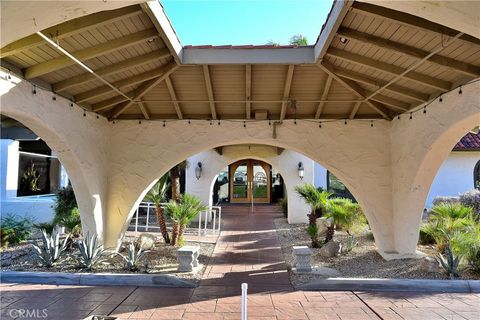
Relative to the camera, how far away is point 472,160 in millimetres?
15070

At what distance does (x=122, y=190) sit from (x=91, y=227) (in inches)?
45.0

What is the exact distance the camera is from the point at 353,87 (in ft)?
23.2

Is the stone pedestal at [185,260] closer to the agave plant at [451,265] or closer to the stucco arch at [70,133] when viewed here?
the stucco arch at [70,133]

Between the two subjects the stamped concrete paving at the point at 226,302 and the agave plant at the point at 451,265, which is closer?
the stamped concrete paving at the point at 226,302

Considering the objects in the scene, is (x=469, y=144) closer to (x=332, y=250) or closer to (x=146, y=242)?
(x=332, y=250)

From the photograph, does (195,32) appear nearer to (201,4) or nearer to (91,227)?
(201,4)

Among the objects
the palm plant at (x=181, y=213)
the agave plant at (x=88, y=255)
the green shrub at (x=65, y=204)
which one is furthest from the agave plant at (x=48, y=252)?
the green shrub at (x=65, y=204)

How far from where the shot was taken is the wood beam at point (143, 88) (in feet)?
21.3

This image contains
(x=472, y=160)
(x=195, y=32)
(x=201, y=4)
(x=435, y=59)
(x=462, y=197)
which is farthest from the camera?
(x=472, y=160)

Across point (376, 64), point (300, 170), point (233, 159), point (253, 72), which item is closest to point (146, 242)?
point (253, 72)

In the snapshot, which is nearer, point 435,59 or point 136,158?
point 435,59

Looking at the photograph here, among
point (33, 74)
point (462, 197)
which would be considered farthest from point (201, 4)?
point (462, 197)

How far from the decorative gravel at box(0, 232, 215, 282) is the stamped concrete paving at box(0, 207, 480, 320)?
0.88 meters

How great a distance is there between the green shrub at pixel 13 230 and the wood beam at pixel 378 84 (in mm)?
9725
